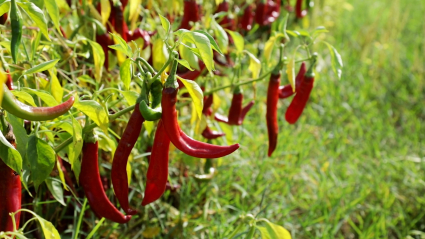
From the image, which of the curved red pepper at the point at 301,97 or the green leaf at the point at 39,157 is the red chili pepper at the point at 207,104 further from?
the green leaf at the point at 39,157

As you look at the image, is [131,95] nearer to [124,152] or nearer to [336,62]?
[124,152]

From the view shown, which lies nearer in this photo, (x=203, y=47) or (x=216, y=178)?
(x=203, y=47)

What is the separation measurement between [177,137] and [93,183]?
12.8 inches

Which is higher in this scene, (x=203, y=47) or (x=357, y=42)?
(x=203, y=47)

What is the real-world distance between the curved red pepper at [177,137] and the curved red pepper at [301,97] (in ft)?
2.25

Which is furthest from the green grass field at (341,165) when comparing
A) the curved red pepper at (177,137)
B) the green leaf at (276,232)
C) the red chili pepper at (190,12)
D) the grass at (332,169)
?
the red chili pepper at (190,12)

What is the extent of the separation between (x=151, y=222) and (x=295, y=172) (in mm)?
895

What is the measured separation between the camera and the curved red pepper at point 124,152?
4.05ft

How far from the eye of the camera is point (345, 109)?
12.2 feet

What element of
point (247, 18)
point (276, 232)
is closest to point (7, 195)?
point (276, 232)

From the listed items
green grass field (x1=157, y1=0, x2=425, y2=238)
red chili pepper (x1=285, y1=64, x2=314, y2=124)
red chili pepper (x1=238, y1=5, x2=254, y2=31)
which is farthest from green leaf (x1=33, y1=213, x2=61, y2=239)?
red chili pepper (x1=238, y1=5, x2=254, y2=31)

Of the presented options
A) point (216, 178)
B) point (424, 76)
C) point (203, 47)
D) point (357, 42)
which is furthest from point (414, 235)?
point (357, 42)

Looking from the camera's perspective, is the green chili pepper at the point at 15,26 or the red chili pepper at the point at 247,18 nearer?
the green chili pepper at the point at 15,26

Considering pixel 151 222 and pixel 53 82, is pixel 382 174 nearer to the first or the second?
pixel 151 222
